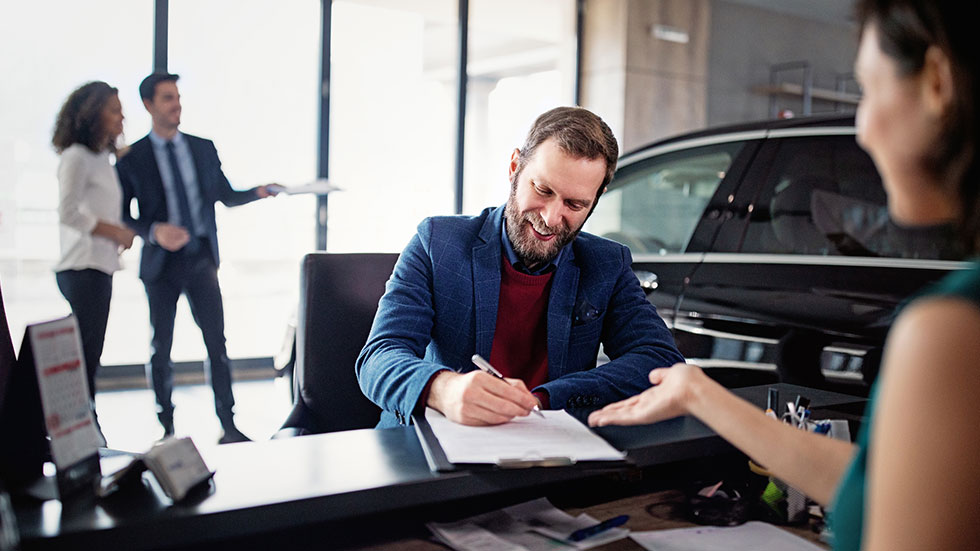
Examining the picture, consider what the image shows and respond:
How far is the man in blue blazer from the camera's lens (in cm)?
158

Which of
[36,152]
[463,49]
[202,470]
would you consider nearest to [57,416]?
[202,470]

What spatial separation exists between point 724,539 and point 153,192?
10.7 ft

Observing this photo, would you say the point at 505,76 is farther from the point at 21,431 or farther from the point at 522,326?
the point at 21,431

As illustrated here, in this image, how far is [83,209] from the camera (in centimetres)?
340

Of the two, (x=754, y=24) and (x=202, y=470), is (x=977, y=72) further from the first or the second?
(x=754, y=24)

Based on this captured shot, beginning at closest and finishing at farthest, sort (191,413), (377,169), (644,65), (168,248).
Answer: (168,248)
(191,413)
(377,169)
(644,65)

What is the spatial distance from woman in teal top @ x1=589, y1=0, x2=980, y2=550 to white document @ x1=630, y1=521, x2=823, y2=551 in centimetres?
44

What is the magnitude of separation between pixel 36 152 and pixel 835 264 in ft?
13.4

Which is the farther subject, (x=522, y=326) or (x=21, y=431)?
(x=522, y=326)

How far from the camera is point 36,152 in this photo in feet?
14.5

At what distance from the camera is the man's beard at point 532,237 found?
5.45ft

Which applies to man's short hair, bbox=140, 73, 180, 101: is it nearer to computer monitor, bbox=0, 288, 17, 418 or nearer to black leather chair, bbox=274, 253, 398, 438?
black leather chair, bbox=274, 253, 398, 438

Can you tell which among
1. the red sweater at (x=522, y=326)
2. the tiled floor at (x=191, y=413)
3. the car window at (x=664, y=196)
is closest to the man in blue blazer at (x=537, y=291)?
the red sweater at (x=522, y=326)

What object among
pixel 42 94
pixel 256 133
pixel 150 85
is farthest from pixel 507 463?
pixel 256 133
